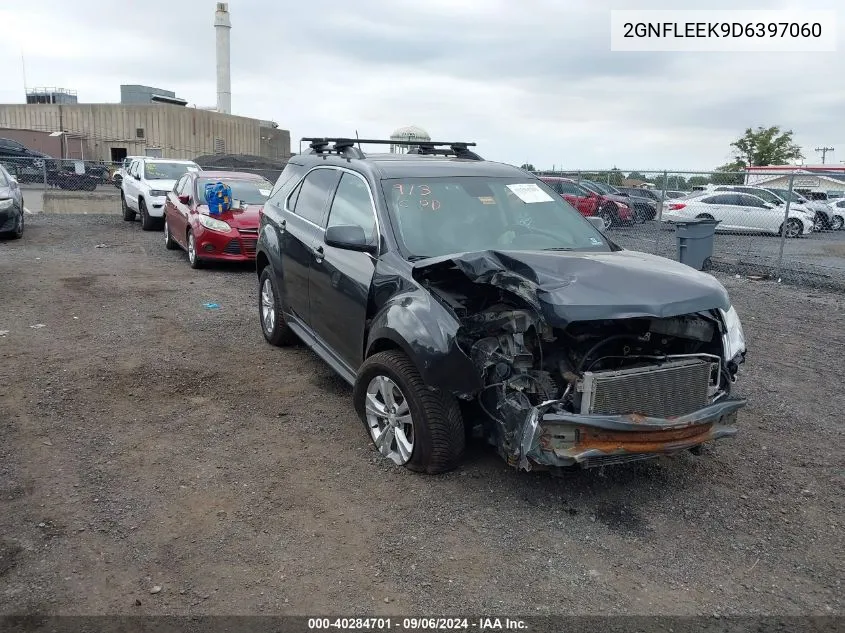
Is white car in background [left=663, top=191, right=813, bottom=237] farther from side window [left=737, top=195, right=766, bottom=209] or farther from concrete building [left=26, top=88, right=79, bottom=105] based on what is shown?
concrete building [left=26, top=88, right=79, bottom=105]

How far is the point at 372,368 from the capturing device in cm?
428

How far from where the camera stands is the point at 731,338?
4102mm

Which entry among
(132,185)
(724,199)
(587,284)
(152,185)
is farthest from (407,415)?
(724,199)

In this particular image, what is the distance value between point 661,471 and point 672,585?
1.18 meters

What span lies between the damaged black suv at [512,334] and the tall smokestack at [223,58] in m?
59.7

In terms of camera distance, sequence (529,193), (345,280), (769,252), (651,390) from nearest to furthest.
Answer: (651,390) < (345,280) < (529,193) < (769,252)

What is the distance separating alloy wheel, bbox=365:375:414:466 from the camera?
415cm

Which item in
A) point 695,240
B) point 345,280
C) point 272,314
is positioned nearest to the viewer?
point 345,280

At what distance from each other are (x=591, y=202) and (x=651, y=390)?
56.3 feet

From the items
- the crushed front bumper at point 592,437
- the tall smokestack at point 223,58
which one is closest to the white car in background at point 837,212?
the crushed front bumper at point 592,437

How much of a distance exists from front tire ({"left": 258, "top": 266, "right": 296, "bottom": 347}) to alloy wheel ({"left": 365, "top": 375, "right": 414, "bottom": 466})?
2.27 m

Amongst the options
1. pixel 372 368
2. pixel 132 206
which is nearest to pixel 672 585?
pixel 372 368

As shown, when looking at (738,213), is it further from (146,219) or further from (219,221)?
(146,219)

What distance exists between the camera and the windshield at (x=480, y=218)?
15.2ft
